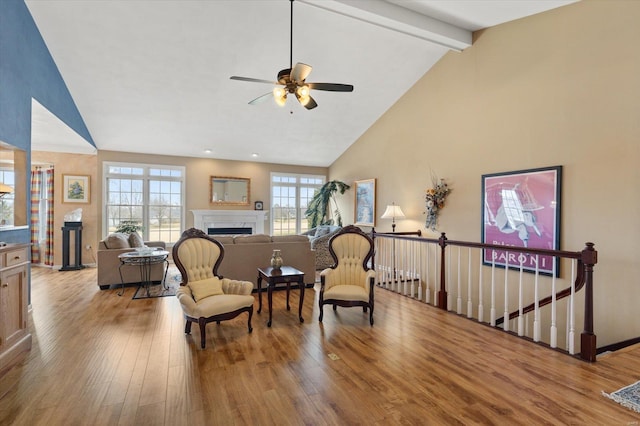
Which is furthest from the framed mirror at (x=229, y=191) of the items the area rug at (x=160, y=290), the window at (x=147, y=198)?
the area rug at (x=160, y=290)

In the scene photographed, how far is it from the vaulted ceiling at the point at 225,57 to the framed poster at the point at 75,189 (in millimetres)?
661

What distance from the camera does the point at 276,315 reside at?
4.18 m

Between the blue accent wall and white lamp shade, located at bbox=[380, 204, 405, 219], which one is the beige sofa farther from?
the blue accent wall

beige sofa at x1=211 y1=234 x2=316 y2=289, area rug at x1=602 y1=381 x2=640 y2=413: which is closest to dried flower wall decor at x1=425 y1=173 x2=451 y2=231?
beige sofa at x1=211 y1=234 x2=316 y2=289

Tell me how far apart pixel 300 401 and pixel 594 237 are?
4.02m

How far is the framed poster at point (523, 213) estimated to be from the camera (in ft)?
14.1

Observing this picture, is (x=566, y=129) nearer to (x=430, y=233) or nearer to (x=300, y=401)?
(x=430, y=233)

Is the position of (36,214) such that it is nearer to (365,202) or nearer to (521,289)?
(365,202)

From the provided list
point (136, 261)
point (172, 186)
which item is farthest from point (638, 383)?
point (172, 186)

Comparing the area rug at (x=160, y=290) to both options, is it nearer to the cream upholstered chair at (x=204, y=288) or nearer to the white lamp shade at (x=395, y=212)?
the cream upholstered chair at (x=204, y=288)

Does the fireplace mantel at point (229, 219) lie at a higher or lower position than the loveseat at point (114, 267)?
higher

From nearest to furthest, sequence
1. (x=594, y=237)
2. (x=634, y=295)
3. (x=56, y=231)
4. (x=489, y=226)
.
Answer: (x=634, y=295) < (x=594, y=237) < (x=489, y=226) < (x=56, y=231)

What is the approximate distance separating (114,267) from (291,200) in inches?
204

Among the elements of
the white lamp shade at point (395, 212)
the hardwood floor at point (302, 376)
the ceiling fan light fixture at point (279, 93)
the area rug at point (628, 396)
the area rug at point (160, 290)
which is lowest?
the area rug at point (160, 290)
